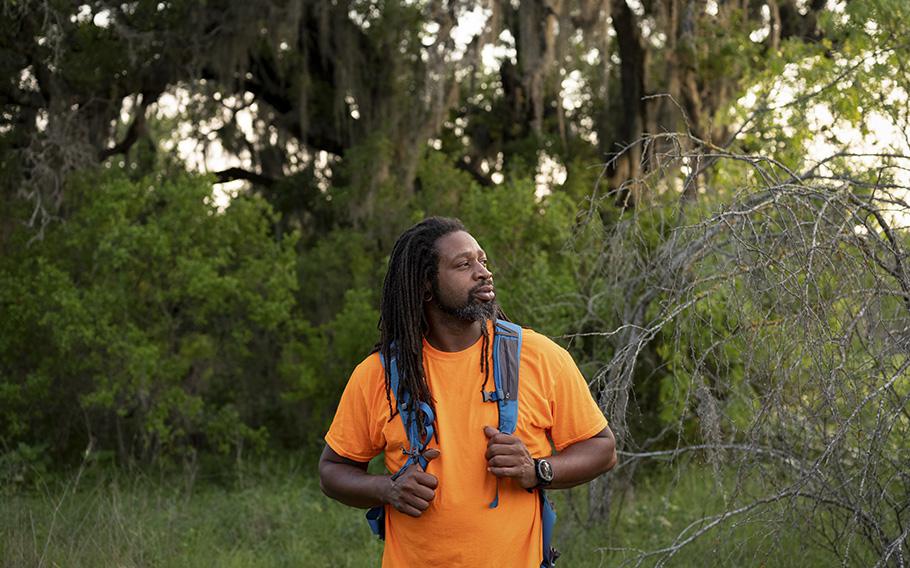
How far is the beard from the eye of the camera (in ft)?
10.4

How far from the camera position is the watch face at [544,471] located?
3061mm

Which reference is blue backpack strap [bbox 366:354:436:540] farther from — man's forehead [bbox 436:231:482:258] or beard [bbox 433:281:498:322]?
man's forehead [bbox 436:231:482:258]

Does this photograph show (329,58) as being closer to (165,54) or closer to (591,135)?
(165,54)

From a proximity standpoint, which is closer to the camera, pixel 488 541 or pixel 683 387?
pixel 488 541

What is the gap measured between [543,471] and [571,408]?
0.21m

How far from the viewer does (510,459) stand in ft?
9.87

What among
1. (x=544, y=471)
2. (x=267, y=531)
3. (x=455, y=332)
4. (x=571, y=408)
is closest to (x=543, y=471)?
(x=544, y=471)

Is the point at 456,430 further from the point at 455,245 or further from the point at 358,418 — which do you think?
the point at 455,245

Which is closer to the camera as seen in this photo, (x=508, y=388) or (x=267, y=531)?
(x=508, y=388)

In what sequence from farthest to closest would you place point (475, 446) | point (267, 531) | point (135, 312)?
point (135, 312) → point (267, 531) → point (475, 446)

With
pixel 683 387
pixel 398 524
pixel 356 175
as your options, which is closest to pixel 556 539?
pixel 683 387

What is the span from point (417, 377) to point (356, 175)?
10614mm

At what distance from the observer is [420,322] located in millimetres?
3279

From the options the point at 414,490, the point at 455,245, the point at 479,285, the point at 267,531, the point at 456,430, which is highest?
the point at 455,245
